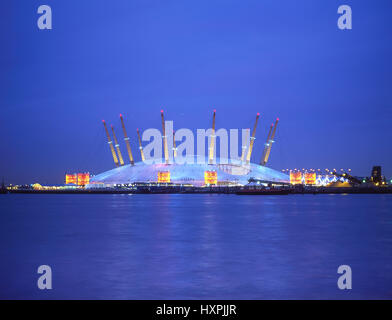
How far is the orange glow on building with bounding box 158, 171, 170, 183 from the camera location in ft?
399

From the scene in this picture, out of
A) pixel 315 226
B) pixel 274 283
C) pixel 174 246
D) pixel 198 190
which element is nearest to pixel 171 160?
pixel 198 190

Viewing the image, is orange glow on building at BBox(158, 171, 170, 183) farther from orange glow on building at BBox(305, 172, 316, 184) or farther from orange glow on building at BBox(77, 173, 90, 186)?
orange glow on building at BBox(305, 172, 316, 184)

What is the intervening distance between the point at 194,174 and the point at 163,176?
8152mm

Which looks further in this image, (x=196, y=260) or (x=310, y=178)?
(x=310, y=178)

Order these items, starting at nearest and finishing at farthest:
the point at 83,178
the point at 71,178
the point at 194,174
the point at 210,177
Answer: the point at 210,177 < the point at 194,174 < the point at 83,178 < the point at 71,178

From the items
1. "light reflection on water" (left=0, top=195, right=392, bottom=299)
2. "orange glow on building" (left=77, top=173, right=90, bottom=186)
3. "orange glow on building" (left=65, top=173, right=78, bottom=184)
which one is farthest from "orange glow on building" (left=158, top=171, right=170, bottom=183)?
"light reflection on water" (left=0, top=195, right=392, bottom=299)

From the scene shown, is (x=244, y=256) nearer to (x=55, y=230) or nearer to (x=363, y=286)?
(x=363, y=286)

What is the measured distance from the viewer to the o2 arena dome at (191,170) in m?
123

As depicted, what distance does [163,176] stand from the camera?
12231 cm

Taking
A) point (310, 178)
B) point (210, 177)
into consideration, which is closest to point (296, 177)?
point (310, 178)

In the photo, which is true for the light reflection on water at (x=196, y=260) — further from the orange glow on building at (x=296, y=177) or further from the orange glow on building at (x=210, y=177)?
the orange glow on building at (x=296, y=177)

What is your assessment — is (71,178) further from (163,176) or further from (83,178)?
(163,176)

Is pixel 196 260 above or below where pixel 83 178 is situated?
above

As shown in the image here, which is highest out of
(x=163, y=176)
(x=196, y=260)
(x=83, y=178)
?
(x=196, y=260)
